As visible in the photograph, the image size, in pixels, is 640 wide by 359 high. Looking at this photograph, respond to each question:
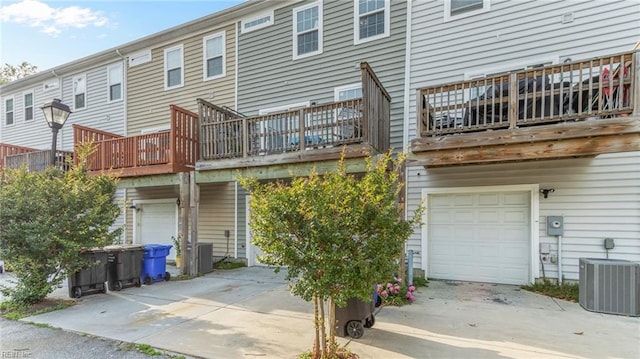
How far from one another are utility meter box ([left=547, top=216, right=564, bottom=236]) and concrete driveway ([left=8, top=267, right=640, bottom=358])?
1244 mm

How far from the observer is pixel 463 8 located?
6898 mm

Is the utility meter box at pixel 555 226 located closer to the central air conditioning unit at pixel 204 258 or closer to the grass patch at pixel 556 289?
the grass patch at pixel 556 289

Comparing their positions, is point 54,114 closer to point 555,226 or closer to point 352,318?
point 352,318

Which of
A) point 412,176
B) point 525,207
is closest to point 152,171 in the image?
point 412,176

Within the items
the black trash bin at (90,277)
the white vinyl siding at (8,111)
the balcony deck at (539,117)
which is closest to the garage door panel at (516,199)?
the balcony deck at (539,117)

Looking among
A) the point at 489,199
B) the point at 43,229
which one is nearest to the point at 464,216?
the point at 489,199

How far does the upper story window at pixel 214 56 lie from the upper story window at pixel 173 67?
3.26 ft

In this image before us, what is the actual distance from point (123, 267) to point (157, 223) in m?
4.51

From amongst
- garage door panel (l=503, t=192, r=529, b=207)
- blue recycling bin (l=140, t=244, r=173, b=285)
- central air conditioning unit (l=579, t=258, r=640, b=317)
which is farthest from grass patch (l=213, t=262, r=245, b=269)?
central air conditioning unit (l=579, t=258, r=640, b=317)

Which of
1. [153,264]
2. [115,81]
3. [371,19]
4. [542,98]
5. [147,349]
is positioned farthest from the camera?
[115,81]

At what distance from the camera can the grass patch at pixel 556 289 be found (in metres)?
5.39

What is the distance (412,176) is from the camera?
7.19m

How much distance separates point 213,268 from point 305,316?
189 inches

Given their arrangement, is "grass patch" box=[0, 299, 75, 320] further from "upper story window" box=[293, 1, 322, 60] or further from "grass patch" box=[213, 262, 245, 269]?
"upper story window" box=[293, 1, 322, 60]
